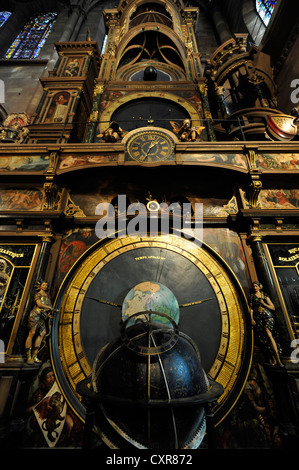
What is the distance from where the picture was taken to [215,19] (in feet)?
44.4

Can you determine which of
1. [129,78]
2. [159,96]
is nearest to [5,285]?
[159,96]

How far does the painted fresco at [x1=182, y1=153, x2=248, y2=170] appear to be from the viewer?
4.24 meters

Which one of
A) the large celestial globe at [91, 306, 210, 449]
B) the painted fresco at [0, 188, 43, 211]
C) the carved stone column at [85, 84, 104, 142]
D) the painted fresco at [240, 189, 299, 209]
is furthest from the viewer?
the carved stone column at [85, 84, 104, 142]

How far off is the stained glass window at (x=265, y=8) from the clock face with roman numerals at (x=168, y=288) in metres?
13.4

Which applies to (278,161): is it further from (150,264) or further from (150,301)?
(150,301)

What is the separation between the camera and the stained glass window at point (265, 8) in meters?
10.4

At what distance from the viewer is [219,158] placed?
4.30 metres

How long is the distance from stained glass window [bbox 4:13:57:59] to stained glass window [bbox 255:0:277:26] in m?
12.0

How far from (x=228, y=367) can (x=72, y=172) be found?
433 cm

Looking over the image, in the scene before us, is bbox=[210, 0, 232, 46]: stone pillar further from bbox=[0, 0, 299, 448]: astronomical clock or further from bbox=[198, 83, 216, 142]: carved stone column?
bbox=[0, 0, 299, 448]: astronomical clock
